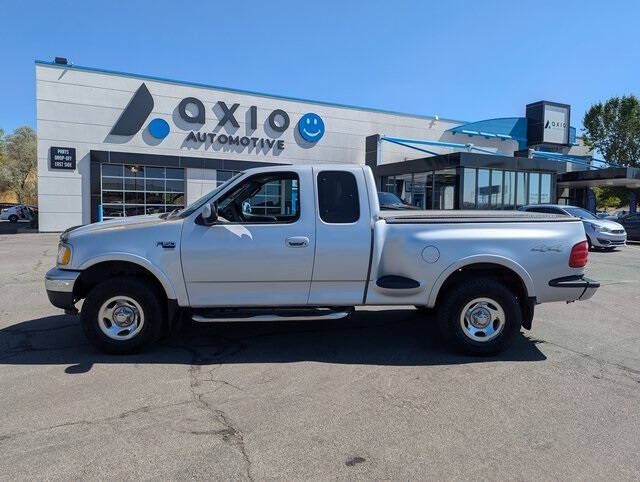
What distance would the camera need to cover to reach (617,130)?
50969 millimetres

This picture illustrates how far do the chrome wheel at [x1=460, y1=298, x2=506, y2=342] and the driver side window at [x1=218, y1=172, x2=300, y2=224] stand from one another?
212 cm

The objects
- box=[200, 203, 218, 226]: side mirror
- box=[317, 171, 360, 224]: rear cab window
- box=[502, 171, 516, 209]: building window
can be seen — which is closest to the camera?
box=[200, 203, 218, 226]: side mirror

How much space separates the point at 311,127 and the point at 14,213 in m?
23.6

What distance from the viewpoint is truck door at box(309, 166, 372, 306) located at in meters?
5.21

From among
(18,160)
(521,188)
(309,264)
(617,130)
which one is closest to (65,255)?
(309,264)

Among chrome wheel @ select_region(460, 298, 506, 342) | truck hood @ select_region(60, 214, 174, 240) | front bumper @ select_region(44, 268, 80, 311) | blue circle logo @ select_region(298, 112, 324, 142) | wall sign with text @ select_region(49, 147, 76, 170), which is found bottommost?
chrome wheel @ select_region(460, 298, 506, 342)

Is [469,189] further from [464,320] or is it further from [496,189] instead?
[464,320]

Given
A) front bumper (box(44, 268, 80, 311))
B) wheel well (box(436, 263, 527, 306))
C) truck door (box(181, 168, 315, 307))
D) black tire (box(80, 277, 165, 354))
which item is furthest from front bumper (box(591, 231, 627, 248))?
front bumper (box(44, 268, 80, 311))

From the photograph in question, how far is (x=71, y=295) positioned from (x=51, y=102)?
2240 centimetres

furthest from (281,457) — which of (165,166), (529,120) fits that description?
(529,120)

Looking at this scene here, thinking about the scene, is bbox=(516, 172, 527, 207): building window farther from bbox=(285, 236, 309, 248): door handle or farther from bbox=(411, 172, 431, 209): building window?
bbox=(285, 236, 309, 248): door handle

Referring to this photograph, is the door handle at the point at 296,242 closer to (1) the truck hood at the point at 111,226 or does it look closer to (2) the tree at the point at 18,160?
(1) the truck hood at the point at 111,226

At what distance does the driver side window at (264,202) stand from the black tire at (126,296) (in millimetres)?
1143

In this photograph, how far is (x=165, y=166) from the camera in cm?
2616
